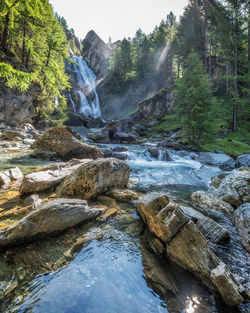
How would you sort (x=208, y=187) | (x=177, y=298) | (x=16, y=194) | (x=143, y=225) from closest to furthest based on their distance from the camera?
(x=177, y=298)
(x=143, y=225)
(x=16, y=194)
(x=208, y=187)

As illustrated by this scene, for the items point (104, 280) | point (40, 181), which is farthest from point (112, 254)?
point (40, 181)

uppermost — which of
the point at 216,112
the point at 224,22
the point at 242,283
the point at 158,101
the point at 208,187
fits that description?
the point at 224,22

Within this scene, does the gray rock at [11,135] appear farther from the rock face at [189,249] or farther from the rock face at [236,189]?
the rock face at [236,189]

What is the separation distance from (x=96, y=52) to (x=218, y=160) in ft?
291

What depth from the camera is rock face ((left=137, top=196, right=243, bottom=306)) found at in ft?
6.96

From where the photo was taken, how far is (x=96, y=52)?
80938 mm

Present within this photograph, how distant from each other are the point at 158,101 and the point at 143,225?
3901cm

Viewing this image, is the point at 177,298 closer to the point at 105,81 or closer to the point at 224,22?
the point at 224,22

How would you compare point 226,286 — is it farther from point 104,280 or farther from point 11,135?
point 11,135

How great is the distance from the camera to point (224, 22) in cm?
2389

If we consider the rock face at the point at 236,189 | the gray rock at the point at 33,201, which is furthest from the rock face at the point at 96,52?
the gray rock at the point at 33,201

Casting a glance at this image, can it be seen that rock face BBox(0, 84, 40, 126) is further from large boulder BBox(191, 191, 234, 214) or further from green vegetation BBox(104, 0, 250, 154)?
large boulder BBox(191, 191, 234, 214)

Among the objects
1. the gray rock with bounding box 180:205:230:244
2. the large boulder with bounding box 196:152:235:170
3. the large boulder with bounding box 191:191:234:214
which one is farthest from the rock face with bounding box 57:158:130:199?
the large boulder with bounding box 196:152:235:170

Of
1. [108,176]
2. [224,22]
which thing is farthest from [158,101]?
[108,176]
